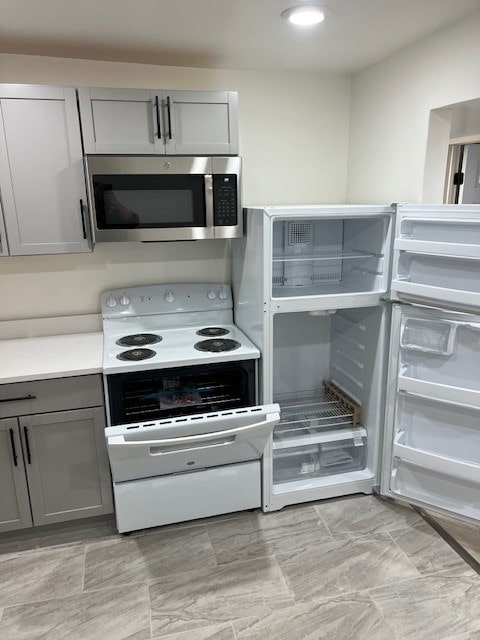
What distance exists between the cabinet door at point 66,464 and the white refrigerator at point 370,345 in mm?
823

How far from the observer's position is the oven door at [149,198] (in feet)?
6.98

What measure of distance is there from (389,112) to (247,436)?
1.83 metres

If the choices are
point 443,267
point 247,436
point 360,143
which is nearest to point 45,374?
point 247,436

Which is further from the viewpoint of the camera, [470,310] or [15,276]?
[15,276]

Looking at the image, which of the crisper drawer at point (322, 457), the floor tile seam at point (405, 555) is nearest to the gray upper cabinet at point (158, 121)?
the crisper drawer at point (322, 457)

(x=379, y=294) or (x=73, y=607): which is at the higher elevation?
(x=379, y=294)

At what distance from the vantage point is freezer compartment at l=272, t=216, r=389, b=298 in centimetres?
240

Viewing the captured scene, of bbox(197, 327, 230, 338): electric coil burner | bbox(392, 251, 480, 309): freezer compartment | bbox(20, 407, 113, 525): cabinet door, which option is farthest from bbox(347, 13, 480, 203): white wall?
bbox(20, 407, 113, 525): cabinet door

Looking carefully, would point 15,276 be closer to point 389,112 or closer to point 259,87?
point 259,87

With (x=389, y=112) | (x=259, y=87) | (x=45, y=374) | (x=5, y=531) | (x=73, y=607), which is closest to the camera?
(x=73, y=607)

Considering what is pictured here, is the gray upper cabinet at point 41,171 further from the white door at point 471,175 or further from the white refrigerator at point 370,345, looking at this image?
the white door at point 471,175

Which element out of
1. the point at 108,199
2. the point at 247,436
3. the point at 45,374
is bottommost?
the point at 247,436

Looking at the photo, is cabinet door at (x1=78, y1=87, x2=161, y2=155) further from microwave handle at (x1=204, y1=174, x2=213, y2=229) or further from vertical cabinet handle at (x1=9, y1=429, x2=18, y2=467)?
vertical cabinet handle at (x1=9, y1=429, x2=18, y2=467)

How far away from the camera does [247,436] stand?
6.84 feet
